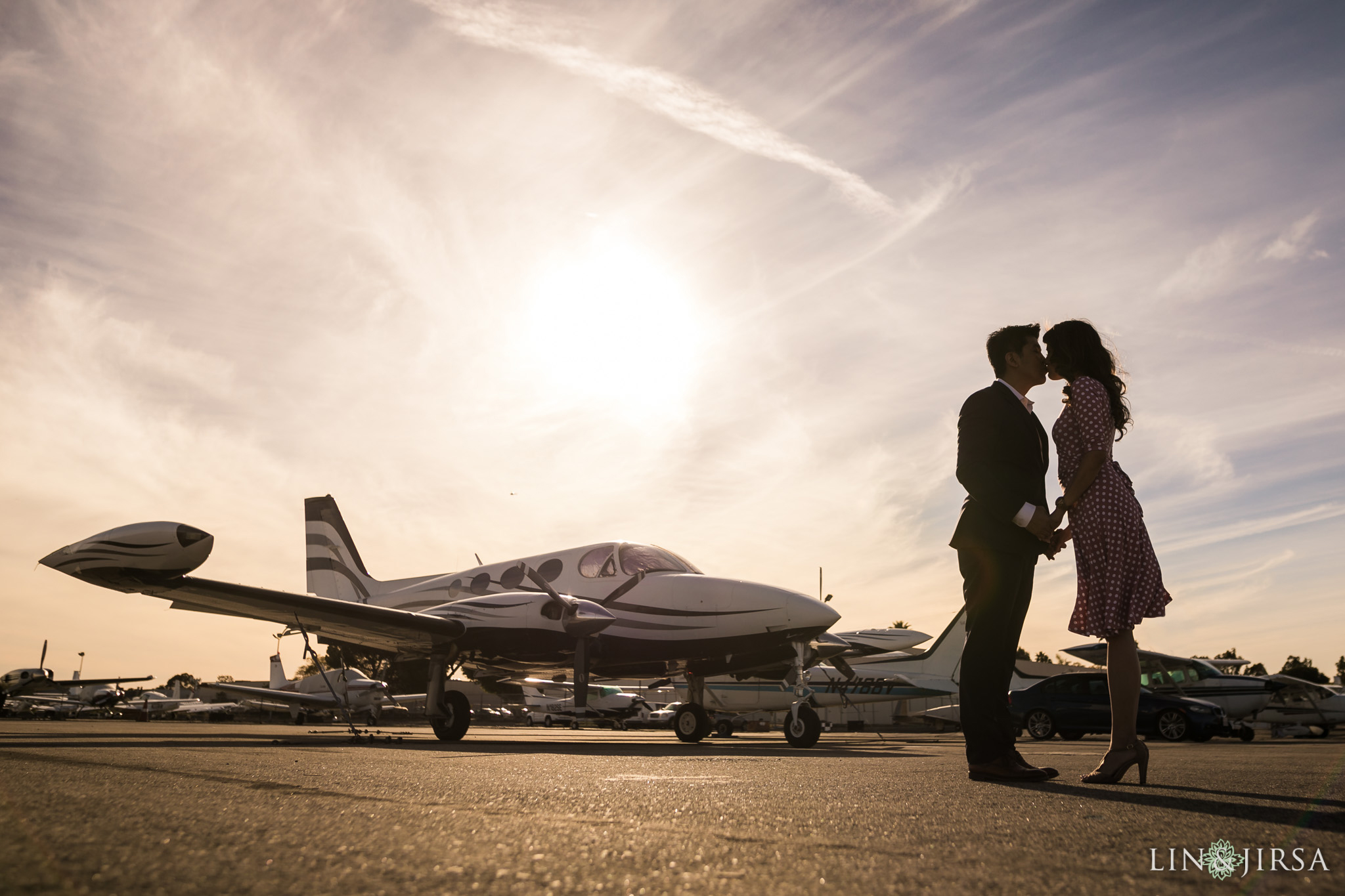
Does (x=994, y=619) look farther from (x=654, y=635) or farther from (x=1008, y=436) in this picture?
(x=654, y=635)

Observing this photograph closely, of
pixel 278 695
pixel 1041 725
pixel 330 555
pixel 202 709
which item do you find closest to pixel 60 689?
pixel 202 709

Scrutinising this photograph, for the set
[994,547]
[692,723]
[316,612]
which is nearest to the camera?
[994,547]

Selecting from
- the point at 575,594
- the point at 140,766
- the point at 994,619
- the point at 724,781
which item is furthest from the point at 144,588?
the point at 994,619

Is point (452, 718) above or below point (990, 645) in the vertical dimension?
below

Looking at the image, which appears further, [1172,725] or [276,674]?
[276,674]

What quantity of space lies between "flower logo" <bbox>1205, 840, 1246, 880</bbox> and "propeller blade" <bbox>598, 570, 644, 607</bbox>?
11382 mm

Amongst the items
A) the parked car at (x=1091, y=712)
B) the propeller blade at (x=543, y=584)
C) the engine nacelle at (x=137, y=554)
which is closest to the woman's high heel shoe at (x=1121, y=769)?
the engine nacelle at (x=137, y=554)

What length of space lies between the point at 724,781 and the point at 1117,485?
212cm

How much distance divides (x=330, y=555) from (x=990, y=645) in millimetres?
19884

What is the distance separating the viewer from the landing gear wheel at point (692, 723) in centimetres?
1359

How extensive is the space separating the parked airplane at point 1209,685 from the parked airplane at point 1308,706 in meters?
3.21

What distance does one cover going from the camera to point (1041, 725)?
19672 millimetres

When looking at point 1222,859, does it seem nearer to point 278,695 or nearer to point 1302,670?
point 278,695

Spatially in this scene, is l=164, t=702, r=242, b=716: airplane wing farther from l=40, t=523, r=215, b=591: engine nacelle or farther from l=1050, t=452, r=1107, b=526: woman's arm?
l=1050, t=452, r=1107, b=526: woman's arm
